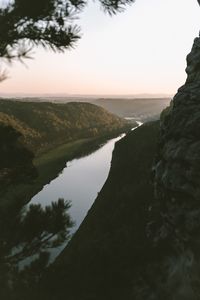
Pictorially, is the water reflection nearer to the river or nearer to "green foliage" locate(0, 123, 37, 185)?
the river

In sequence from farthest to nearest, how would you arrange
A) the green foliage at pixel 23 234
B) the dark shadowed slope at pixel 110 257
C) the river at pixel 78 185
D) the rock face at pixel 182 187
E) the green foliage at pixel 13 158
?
the river at pixel 78 185, the dark shadowed slope at pixel 110 257, the rock face at pixel 182 187, the green foliage at pixel 23 234, the green foliage at pixel 13 158

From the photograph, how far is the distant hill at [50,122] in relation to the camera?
306 feet

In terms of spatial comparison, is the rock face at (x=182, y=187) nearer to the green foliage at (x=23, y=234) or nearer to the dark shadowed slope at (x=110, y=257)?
the dark shadowed slope at (x=110, y=257)

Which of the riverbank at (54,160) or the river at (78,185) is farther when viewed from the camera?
the riverbank at (54,160)

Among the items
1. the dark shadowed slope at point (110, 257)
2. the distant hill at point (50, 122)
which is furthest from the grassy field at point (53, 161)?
the dark shadowed slope at point (110, 257)

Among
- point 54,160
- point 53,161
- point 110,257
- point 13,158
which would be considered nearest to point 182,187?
point 110,257

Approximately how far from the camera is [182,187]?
16.2 metres

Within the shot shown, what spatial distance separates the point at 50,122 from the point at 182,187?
100m

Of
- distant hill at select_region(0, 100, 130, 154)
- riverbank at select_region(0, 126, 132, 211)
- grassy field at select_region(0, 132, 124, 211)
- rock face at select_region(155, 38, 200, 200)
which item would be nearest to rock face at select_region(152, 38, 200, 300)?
rock face at select_region(155, 38, 200, 200)

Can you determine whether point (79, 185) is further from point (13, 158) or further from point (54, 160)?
point (13, 158)

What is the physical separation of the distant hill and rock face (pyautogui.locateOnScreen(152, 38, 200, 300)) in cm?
6261

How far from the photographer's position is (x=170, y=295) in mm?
16891

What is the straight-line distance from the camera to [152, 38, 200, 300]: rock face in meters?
15.9

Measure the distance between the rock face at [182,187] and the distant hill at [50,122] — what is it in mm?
62611
